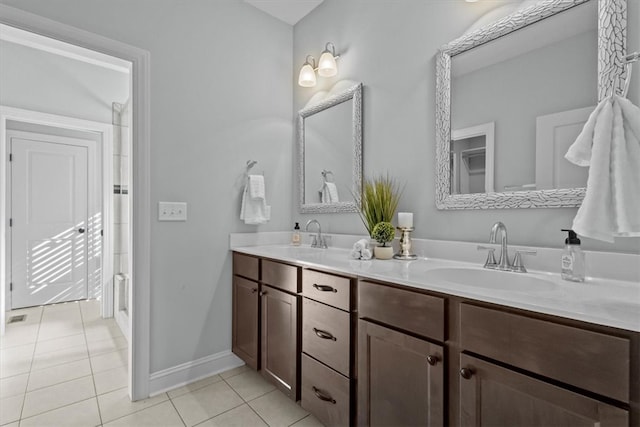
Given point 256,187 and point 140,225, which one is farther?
point 256,187

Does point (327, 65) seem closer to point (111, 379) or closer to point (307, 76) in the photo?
point (307, 76)

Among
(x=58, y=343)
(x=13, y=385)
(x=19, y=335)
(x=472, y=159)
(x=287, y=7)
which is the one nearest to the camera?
(x=472, y=159)

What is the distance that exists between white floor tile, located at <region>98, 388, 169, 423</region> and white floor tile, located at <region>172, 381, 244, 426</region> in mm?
126

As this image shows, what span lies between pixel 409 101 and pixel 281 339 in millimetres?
1499

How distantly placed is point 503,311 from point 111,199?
11.8ft

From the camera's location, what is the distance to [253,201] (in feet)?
7.27

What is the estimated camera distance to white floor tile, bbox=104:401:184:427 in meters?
1.58

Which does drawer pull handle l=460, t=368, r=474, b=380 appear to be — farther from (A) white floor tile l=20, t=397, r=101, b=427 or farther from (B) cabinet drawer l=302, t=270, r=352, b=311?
(A) white floor tile l=20, t=397, r=101, b=427

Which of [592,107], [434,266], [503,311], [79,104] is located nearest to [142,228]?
[434,266]

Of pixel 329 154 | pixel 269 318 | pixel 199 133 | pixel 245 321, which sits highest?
pixel 199 133

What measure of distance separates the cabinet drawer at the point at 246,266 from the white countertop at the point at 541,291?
0.47 meters

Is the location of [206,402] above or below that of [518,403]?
below

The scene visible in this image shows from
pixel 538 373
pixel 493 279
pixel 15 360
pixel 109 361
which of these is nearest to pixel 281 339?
pixel 493 279

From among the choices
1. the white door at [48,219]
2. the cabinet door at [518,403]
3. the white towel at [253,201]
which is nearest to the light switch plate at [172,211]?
the white towel at [253,201]
